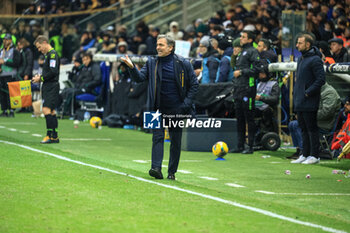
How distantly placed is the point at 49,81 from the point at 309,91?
228 inches

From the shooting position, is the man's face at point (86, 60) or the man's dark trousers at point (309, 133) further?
the man's face at point (86, 60)

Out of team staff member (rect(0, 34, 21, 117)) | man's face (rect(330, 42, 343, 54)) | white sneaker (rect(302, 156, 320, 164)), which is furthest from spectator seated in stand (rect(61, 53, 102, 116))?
white sneaker (rect(302, 156, 320, 164))

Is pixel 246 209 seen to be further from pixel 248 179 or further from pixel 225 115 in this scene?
pixel 225 115

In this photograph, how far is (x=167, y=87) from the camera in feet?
36.8

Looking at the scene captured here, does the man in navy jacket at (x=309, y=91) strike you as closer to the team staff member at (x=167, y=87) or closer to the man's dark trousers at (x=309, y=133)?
the man's dark trousers at (x=309, y=133)

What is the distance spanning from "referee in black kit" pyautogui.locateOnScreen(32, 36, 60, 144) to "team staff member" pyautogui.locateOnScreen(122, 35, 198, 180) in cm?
546

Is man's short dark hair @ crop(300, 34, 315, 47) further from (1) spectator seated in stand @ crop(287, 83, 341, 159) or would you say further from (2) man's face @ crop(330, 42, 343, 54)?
(2) man's face @ crop(330, 42, 343, 54)

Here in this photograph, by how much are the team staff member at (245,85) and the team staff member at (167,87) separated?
4496mm

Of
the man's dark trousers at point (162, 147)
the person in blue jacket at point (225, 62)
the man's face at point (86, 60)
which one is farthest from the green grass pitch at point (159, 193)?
the man's face at point (86, 60)

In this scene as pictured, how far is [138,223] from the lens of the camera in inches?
302

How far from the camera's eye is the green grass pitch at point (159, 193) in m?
7.73

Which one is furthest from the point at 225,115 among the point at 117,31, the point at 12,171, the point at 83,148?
the point at 117,31

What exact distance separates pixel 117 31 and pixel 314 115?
56.9 ft

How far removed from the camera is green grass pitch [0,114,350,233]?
7727 millimetres
